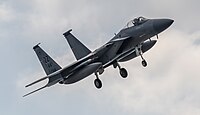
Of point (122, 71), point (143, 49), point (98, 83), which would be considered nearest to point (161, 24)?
point (143, 49)

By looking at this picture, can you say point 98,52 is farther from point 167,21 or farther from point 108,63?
point 167,21

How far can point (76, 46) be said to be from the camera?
54500 millimetres

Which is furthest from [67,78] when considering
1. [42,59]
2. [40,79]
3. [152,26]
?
[152,26]

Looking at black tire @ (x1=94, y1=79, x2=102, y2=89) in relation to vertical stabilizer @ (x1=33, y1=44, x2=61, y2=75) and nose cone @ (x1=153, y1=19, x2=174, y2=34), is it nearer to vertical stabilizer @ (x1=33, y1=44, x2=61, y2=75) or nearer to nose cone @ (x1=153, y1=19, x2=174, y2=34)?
vertical stabilizer @ (x1=33, y1=44, x2=61, y2=75)

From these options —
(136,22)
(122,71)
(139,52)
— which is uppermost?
(136,22)

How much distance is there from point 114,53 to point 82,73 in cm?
340

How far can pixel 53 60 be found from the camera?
2151 inches

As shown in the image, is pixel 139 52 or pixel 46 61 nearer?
pixel 139 52

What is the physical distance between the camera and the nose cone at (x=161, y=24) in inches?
1789

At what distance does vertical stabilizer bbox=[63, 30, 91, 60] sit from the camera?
53.5m

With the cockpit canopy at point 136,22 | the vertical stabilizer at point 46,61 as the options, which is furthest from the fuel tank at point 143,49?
the vertical stabilizer at point 46,61

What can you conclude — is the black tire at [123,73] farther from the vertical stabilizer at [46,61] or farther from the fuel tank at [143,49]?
the vertical stabilizer at [46,61]

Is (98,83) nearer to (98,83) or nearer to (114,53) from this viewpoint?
(98,83)

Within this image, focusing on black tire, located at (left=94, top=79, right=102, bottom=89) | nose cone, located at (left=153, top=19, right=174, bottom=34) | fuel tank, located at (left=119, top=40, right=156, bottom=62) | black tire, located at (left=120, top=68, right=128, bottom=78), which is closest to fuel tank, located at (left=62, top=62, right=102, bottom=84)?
black tire, located at (left=94, top=79, right=102, bottom=89)
